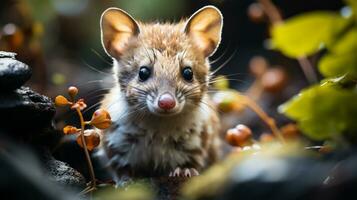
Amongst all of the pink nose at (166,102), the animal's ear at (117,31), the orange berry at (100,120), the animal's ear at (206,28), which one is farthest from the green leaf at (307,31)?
the animal's ear at (117,31)

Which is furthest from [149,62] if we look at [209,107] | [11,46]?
[11,46]

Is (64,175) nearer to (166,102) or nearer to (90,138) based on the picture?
(90,138)

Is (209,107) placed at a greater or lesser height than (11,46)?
lesser

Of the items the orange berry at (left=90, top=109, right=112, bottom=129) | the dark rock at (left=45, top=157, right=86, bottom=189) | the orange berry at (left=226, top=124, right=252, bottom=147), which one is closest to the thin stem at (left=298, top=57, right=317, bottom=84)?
the orange berry at (left=226, top=124, right=252, bottom=147)

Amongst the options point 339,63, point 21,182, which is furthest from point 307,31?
point 21,182

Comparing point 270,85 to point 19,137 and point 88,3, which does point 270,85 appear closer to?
point 88,3

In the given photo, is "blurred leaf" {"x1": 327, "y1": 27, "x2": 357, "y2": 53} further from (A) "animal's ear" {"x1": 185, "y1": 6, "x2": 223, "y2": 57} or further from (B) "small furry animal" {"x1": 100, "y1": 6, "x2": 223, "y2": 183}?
(A) "animal's ear" {"x1": 185, "y1": 6, "x2": 223, "y2": 57}
